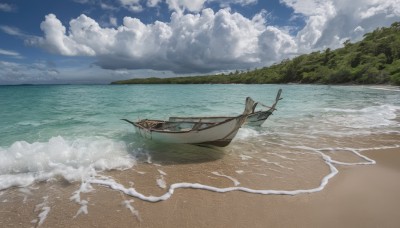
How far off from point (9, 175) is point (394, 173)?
10.8 m

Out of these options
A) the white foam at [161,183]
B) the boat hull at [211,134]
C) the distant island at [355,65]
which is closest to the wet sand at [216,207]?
the white foam at [161,183]

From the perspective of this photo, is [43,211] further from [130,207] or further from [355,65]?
[355,65]

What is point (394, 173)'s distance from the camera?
708cm

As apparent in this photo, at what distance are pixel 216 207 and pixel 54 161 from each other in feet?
20.5

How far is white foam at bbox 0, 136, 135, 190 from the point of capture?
24.2ft

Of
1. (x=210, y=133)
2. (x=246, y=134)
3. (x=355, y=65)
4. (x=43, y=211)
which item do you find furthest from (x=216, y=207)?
(x=355, y=65)

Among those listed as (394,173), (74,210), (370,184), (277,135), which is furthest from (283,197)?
(277,135)

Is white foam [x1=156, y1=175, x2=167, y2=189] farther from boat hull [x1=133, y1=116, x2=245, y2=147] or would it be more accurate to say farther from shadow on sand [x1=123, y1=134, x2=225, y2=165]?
boat hull [x1=133, y1=116, x2=245, y2=147]

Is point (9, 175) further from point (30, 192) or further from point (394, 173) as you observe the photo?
point (394, 173)

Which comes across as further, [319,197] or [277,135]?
[277,135]

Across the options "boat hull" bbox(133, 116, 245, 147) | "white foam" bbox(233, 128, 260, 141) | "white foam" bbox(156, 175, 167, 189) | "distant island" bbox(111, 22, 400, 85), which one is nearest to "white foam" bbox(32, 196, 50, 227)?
"white foam" bbox(156, 175, 167, 189)

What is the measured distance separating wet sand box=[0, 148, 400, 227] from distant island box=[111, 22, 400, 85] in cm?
6052

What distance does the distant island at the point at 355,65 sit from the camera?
215 ft

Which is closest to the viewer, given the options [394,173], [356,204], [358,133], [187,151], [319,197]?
[356,204]
